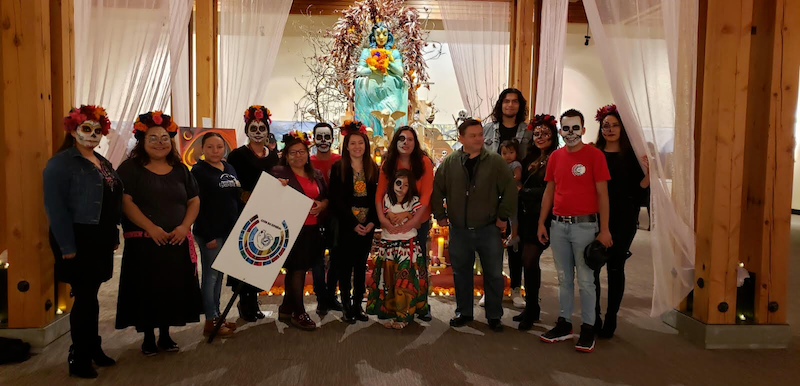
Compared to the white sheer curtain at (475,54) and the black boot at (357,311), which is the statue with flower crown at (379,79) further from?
the black boot at (357,311)

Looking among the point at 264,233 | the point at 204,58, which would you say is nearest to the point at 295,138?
the point at 264,233

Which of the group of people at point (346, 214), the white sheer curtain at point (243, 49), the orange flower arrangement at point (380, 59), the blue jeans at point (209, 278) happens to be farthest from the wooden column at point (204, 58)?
the blue jeans at point (209, 278)

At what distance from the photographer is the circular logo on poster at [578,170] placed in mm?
3002

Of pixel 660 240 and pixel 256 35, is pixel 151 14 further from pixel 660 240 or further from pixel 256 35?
pixel 660 240

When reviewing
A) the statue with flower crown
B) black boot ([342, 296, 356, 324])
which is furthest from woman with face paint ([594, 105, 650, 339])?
the statue with flower crown

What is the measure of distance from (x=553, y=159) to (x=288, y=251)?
172 cm

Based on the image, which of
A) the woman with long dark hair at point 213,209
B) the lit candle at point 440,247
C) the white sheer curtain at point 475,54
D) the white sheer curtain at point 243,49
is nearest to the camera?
the woman with long dark hair at point 213,209

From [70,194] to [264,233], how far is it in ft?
3.26

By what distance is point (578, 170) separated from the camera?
3.01 meters

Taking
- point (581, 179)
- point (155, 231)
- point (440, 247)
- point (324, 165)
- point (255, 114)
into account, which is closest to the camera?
point (155, 231)

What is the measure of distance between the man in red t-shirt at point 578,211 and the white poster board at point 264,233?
1.52m

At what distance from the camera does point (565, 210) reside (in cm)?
307

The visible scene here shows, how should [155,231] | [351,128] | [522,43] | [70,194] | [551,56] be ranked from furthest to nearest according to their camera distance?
[522,43] → [551,56] → [351,128] → [155,231] → [70,194]

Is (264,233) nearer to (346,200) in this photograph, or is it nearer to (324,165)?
(346,200)
